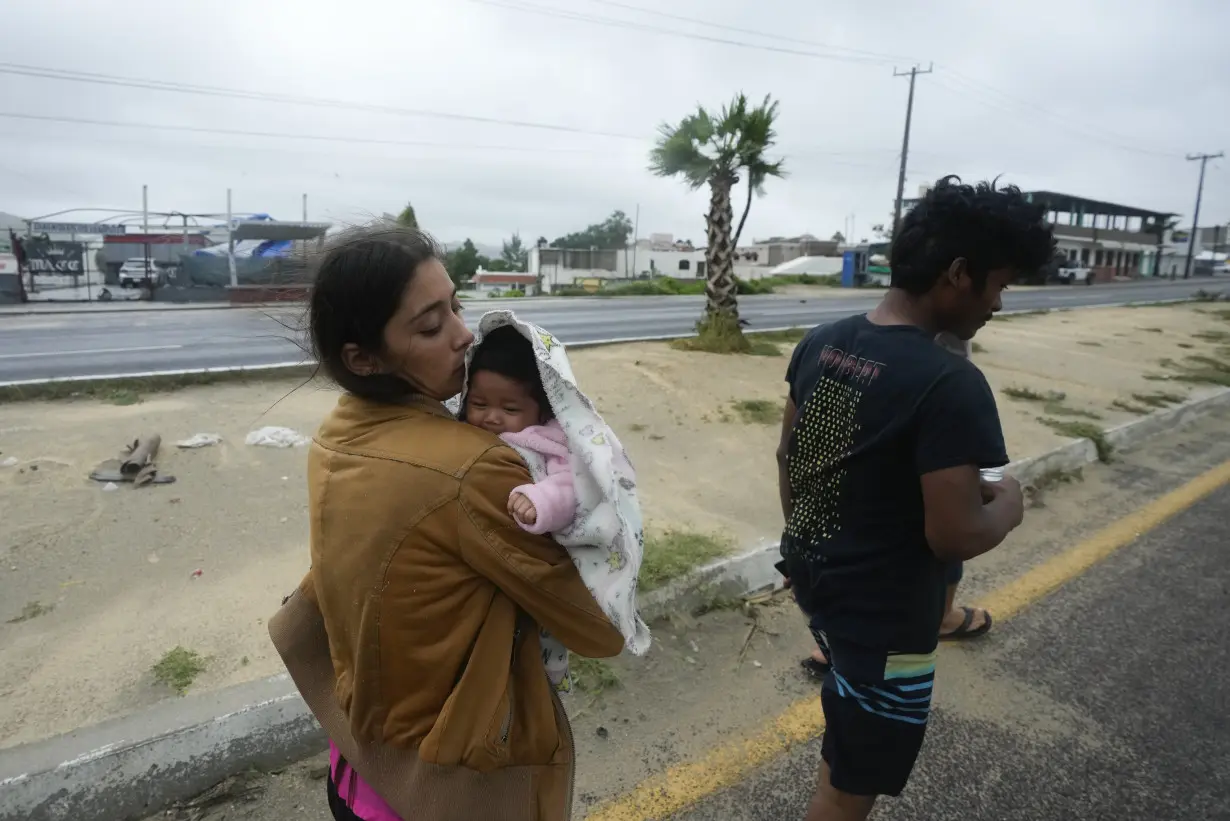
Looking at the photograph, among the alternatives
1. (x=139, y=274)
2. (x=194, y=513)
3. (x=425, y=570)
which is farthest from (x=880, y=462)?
(x=139, y=274)

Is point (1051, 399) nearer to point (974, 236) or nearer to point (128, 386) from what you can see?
point (974, 236)

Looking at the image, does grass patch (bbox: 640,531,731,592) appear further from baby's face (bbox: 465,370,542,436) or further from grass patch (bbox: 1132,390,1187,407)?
grass patch (bbox: 1132,390,1187,407)

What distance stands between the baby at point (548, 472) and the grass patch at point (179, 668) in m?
1.98

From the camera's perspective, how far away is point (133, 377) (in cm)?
689

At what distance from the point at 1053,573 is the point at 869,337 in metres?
2.96

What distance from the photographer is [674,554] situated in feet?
12.5

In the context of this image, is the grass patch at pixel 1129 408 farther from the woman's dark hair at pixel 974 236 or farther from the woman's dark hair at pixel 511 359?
the woman's dark hair at pixel 511 359

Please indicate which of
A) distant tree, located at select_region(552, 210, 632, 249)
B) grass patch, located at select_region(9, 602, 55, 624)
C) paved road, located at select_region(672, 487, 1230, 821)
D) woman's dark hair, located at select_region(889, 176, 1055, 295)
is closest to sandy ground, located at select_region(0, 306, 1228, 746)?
grass patch, located at select_region(9, 602, 55, 624)

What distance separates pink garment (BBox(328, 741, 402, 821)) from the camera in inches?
51.8

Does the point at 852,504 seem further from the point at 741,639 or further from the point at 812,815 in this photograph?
the point at 741,639

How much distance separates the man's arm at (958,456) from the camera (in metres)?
1.59

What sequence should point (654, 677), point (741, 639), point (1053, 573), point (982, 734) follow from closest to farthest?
point (982, 734)
point (654, 677)
point (741, 639)
point (1053, 573)

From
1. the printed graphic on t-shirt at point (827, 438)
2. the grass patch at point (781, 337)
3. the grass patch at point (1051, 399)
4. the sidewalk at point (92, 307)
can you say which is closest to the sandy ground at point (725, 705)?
A: the printed graphic on t-shirt at point (827, 438)

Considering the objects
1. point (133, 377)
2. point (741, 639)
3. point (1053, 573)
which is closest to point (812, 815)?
point (741, 639)
